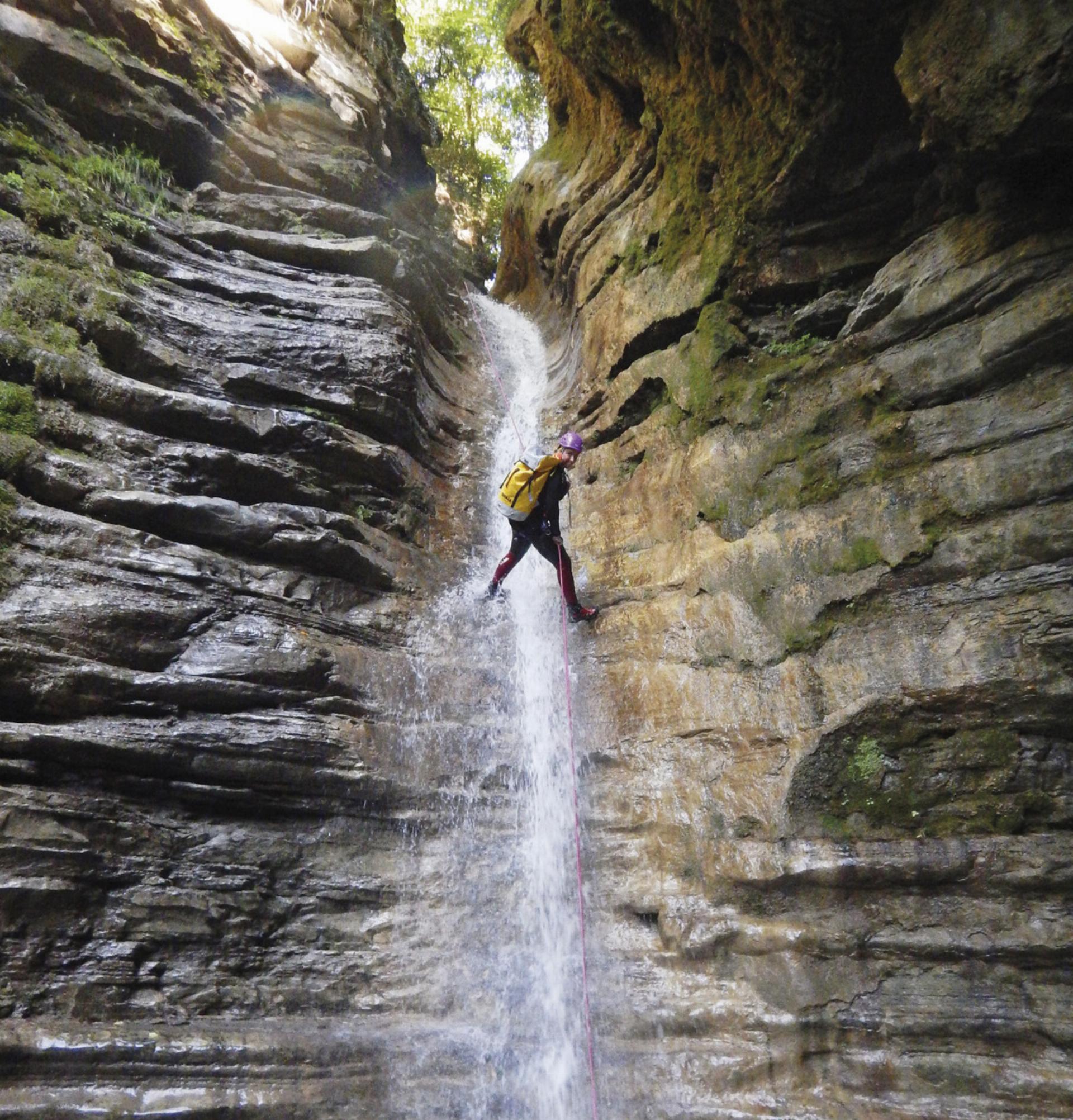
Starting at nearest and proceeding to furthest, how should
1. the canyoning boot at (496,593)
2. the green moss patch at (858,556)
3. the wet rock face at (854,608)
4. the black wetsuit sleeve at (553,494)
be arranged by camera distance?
the wet rock face at (854,608), the green moss patch at (858,556), the black wetsuit sleeve at (553,494), the canyoning boot at (496,593)

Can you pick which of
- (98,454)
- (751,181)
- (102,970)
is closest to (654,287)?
(751,181)

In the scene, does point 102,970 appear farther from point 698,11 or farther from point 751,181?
point 698,11

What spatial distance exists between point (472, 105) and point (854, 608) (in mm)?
25461

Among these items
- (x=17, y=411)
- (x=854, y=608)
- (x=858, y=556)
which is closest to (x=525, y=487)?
(x=858, y=556)

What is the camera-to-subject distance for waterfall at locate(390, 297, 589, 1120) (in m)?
5.38

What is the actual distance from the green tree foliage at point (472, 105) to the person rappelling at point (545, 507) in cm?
1690

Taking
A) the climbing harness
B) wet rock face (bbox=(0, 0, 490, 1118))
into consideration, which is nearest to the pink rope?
the climbing harness

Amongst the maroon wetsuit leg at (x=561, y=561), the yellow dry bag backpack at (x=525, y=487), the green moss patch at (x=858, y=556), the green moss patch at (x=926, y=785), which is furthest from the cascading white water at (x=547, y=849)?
the green moss patch at (x=858, y=556)

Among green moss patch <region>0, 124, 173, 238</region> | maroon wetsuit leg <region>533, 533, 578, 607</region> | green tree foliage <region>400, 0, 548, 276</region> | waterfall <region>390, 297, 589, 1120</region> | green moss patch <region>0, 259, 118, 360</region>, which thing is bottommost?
waterfall <region>390, 297, 589, 1120</region>

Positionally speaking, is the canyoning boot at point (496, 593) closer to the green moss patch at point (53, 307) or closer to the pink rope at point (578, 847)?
the pink rope at point (578, 847)

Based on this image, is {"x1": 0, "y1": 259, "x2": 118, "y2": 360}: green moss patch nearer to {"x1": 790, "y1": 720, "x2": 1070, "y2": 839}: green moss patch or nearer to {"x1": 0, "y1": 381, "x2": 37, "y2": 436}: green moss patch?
{"x1": 0, "y1": 381, "x2": 37, "y2": 436}: green moss patch

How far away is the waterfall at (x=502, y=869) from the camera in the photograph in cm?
538

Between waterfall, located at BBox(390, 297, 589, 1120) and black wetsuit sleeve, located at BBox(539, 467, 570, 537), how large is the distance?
1106mm

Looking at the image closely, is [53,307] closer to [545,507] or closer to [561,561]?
[545,507]
